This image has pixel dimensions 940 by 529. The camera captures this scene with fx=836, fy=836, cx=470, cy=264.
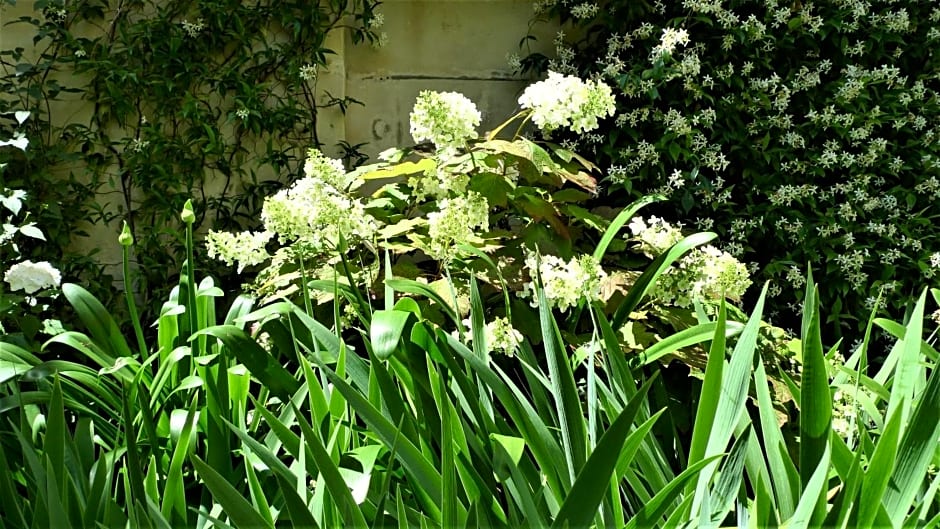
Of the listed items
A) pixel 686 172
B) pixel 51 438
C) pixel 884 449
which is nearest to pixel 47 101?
pixel 51 438

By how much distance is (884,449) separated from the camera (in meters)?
1.07

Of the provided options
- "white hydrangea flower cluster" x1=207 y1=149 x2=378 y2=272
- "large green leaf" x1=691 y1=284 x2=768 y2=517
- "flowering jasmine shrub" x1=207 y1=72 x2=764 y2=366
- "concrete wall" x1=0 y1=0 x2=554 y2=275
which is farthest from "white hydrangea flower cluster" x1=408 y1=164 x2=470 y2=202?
"concrete wall" x1=0 y1=0 x2=554 y2=275

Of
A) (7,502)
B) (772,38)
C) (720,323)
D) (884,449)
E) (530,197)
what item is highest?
(772,38)

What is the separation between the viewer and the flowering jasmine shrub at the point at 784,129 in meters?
2.85

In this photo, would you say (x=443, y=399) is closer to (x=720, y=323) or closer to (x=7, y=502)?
(x=720, y=323)

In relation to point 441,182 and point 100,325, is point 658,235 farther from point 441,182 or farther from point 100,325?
point 100,325

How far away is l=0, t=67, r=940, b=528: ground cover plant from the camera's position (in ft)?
3.60

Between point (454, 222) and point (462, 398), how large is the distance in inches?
15.7

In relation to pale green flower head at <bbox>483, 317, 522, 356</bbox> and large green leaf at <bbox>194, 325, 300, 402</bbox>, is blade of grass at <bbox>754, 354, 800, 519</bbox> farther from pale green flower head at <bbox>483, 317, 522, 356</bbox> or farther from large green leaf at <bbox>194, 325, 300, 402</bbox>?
large green leaf at <bbox>194, 325, 300, 402</bbox>

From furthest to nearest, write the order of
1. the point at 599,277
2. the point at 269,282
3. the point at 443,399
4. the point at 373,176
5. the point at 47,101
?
1. the point at 47,101
2. the point at 373,176
3. the point at 269,282
4. the point at 599,277
5. the point at 443,399

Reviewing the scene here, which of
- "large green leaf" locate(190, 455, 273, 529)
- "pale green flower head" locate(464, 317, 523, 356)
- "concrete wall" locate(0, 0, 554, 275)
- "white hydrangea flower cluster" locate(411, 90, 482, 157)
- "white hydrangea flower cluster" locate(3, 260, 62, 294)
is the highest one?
"concrete wall" locate(0, 0, 554, 275)

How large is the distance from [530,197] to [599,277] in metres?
0.44

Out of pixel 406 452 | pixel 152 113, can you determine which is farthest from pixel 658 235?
pixel 152 113

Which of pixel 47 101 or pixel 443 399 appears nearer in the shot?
pixel 443 399
